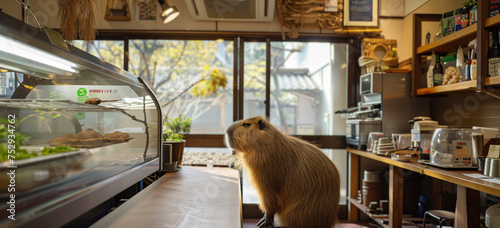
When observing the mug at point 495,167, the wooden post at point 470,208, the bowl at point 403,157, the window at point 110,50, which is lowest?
the wooden post at point 470,208

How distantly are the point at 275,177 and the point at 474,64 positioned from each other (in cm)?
170

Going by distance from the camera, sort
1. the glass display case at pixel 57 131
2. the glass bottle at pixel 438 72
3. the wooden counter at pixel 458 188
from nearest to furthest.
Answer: the glass display case at pixel 57 131 → the wooden counter at pixel 458 188 → the glass bottle at pixel 438 72

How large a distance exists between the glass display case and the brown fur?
833mm

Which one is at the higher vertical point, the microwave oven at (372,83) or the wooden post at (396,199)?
the microwave oven at (372,83)

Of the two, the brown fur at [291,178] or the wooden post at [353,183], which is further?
the wooden post at [353,183]

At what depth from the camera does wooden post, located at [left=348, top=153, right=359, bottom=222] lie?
13.0ft

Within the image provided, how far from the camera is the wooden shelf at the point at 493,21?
2096mm

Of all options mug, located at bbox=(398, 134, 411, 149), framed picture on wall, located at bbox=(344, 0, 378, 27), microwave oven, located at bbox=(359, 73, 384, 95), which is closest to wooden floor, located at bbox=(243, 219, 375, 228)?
mug, located at bbox=(398, 134, 411, 149)

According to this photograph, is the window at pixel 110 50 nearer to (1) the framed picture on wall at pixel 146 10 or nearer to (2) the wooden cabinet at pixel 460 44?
(1) the framed picture on wall at pixel 146 10

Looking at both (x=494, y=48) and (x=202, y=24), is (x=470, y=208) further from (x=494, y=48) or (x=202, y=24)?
(x=202, y=24)

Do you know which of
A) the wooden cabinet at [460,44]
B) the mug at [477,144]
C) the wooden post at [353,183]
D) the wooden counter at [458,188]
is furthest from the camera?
the wooden post at [353,183]

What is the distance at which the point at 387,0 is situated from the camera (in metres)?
4.01

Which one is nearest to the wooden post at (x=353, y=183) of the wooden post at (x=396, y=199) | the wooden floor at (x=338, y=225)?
the wooden floor at (x=338, y=225)

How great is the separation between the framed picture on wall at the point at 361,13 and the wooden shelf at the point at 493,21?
1.87 metres
